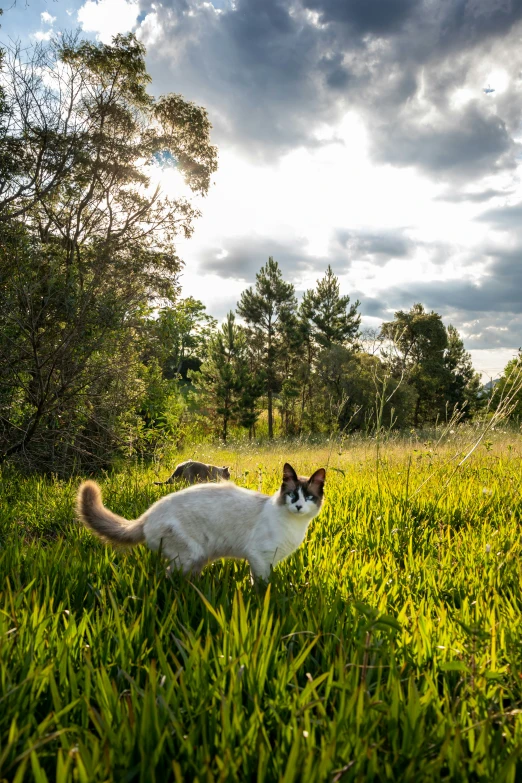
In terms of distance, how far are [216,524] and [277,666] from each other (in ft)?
5.12

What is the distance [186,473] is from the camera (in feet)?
23.6

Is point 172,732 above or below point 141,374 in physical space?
below

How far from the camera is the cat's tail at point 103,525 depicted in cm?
340

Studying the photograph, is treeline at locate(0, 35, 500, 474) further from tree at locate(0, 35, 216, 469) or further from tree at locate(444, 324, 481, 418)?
tree at locate(444, 324, 481, 418)

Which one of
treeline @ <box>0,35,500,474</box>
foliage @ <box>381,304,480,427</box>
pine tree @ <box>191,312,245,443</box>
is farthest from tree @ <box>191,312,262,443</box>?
treeline @ <box>0,35,500,474</box>

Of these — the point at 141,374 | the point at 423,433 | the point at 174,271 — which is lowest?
the point at 423,433

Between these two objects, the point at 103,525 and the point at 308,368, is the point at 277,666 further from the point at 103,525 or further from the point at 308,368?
the point at 308,368

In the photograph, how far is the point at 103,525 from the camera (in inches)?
134

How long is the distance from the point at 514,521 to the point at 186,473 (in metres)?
4.54

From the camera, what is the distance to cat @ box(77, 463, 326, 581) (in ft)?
10.7

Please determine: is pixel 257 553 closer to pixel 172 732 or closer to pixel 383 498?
pixel 172 732

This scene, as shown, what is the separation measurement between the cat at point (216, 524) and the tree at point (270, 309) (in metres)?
37.6

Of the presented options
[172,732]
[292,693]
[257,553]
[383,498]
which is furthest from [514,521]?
[172,732]

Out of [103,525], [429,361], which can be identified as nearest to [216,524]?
[103,525]
